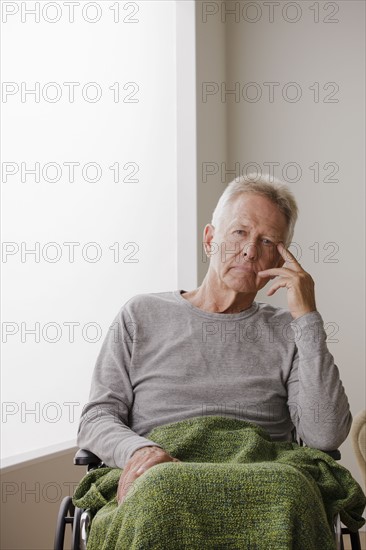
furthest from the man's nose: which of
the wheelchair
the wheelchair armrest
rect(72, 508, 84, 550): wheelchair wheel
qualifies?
rect(72, 508, 84, 550): wheelchair wheel

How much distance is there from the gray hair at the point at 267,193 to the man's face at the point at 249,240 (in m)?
0.01

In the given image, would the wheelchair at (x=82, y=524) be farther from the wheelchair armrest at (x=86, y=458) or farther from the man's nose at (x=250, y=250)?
the man's nose at (x=250, y=250)

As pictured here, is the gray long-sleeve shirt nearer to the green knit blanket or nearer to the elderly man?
the elderly man

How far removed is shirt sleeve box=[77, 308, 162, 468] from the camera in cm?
202

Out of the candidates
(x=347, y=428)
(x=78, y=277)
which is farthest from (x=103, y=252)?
(x=347, y=428)

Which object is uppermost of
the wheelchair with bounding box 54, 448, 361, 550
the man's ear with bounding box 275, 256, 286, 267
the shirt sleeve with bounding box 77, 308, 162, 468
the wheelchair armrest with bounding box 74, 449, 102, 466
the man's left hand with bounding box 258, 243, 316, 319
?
the man's ear with bounding box 275, 256, 286, 267

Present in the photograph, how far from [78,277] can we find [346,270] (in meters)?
1.26

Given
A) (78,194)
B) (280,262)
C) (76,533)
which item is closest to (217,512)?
(76,533)

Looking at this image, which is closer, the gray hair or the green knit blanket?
the green knit blanket

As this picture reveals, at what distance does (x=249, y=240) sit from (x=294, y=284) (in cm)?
18

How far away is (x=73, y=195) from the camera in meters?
3.82

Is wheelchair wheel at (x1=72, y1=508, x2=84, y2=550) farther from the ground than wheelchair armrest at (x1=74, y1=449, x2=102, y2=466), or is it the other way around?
wheelchair armrest at (x1=74, y1=449, x2=102, y2=466)

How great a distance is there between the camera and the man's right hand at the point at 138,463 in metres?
1.84

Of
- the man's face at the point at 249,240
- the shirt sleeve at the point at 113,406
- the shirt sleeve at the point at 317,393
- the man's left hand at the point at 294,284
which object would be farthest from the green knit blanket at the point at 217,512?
the man's face at the point at 249,240
